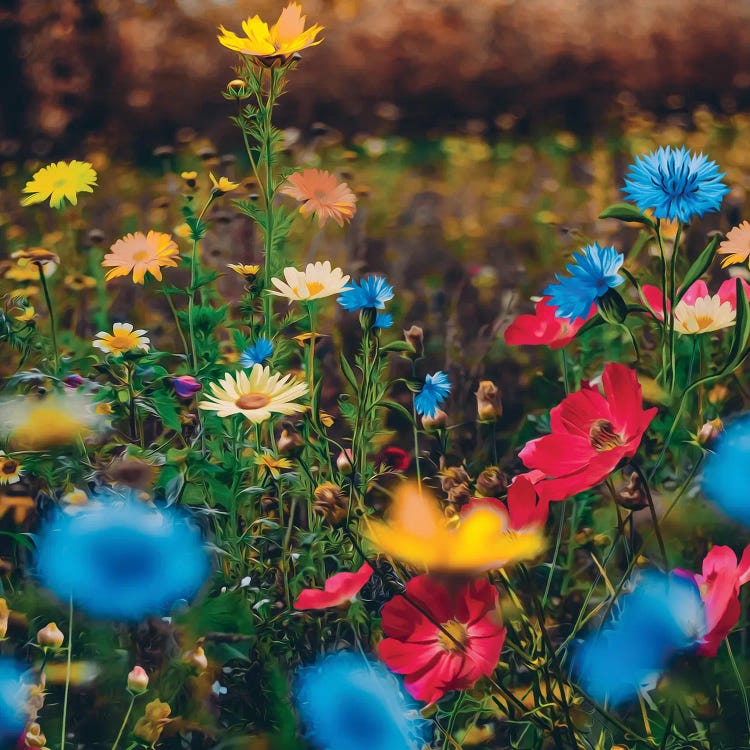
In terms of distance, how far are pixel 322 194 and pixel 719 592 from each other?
55 cm

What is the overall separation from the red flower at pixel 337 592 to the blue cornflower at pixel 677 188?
0.36m

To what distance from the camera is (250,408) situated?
909mm

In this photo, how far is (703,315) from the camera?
2.92 ft

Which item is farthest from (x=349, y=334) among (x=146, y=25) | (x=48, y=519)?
(x=146, y=25)

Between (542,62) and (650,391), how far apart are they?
186 centimetres

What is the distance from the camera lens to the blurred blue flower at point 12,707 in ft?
2.91

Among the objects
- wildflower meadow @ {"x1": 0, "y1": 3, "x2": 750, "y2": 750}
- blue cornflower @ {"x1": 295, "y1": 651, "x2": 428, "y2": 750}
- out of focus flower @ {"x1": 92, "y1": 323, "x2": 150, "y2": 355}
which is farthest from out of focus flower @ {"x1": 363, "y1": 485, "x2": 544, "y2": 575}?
out of focus flower @ {"x1": 92, "y1": 323, "x2": 150, "y2": 355}

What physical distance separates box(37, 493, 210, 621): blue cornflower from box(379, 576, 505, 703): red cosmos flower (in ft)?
0.62

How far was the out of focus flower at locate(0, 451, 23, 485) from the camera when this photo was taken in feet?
3.31

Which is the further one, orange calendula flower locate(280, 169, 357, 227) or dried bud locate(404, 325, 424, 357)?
orange calendula flower locate(280, 169, 357, 227)

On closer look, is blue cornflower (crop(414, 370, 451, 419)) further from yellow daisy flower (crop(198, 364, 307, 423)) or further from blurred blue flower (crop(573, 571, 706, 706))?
blurred blue flower (crop(573, 571, 706, 706))

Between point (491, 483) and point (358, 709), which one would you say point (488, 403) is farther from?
point (358, 709)

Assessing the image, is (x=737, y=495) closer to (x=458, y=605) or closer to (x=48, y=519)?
(x=458, y=605)

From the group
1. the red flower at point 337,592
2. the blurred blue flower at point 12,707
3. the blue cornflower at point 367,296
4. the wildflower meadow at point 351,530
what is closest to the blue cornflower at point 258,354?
the wildflower meadow at point 351,530
